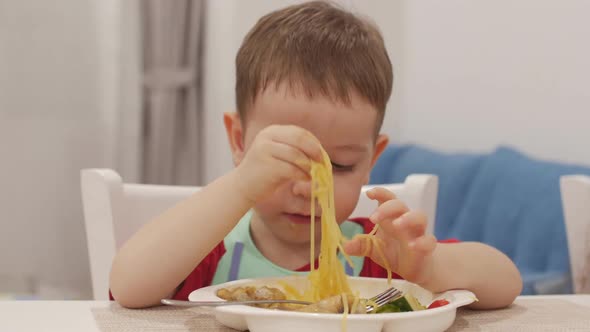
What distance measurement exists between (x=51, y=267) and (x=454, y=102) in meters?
1.63

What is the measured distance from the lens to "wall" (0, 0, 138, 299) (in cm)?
280

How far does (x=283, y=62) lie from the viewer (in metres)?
0.98

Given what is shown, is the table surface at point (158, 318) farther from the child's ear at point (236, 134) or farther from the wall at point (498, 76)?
the wall at point (498, 76)

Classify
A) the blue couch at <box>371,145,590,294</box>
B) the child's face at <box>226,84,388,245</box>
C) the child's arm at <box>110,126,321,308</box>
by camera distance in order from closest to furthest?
the child's arm at <box>110,126,321,308</box> → the child's face at <box>226,84,388,245</box> → the blue couch at <box>371,145,590,294</box>

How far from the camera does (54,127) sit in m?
2.92

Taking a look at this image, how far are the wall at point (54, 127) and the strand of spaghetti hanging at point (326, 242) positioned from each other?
226cm

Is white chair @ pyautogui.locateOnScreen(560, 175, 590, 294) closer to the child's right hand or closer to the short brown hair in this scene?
the short brown hair

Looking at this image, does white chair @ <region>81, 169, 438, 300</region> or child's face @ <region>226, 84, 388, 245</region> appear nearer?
child's face @ <region>226, 84, 388, 245</region>

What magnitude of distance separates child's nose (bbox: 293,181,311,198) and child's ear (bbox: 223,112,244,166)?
0.16 meters

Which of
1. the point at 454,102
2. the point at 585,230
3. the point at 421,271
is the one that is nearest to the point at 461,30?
the point at 454,102

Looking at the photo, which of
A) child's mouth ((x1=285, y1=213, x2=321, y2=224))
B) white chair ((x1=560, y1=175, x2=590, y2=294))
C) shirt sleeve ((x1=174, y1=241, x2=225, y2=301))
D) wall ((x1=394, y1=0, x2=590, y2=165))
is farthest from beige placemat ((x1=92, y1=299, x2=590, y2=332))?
wall ((x1=394, y1=0, x2=590, y2=165))

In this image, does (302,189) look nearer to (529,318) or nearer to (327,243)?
(327,243)

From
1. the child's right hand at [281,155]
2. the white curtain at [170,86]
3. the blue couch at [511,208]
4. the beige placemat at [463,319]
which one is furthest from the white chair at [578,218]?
the white curtain at [170,86]

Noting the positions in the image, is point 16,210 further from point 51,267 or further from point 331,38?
point 331,38
